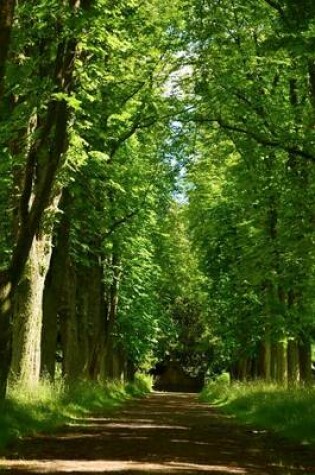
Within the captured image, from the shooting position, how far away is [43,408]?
1421 centimetres

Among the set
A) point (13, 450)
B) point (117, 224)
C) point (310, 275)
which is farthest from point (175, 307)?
point (13, 450)

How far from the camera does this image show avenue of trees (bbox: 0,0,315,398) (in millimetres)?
12570

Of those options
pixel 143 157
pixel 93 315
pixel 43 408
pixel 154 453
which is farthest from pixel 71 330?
pixel 154 453

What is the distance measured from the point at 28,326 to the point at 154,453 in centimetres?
562

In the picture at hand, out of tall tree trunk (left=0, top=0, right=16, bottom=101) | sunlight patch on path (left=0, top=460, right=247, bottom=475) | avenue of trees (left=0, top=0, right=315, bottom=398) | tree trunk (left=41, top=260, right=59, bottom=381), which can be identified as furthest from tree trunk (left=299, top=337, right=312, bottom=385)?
tall tree trunk (left=0, top=0, right=16, bottom=101)

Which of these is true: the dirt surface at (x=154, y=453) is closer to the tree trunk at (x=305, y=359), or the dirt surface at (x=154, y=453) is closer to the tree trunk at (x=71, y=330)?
the tree trunk at (x=71, y=330)

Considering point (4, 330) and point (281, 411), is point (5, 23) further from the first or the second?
point (281, 411)

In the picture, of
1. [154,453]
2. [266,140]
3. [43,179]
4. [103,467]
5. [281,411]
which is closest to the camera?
[103,467]

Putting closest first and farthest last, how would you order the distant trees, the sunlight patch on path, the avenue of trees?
the sunlight patch on path → the avenue of trees → the distant trees

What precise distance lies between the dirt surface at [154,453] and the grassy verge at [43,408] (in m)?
0.32

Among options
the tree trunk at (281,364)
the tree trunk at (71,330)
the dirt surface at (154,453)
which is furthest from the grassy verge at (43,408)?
the tree trunk at (281,364)

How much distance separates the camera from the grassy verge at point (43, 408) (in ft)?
37.4

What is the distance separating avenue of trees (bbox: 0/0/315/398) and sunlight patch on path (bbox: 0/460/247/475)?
3.80 metres

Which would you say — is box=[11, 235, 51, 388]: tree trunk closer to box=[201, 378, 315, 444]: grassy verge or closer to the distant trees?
box=[201, 378, 315, 444]: grassy verge
